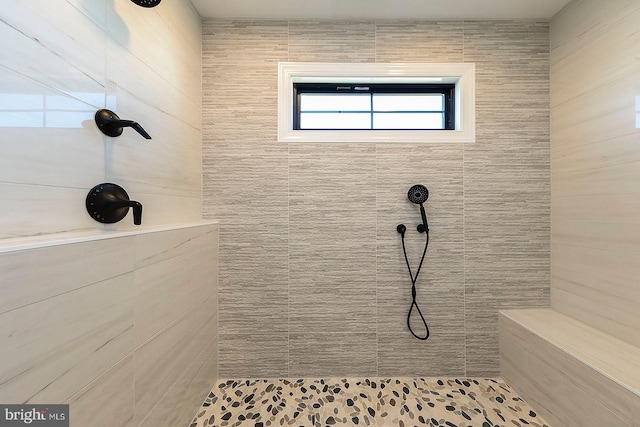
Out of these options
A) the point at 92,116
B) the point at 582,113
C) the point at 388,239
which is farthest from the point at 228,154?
the point at 582,113

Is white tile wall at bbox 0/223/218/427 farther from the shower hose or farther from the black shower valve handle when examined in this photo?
the shower hose

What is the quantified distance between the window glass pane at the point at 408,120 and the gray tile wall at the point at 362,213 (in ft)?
0.77

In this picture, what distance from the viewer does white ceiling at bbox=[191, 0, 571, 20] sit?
1.47 m

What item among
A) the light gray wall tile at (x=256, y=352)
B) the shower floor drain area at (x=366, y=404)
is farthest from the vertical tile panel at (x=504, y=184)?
the light gray wall tile at (x=256, y=352)

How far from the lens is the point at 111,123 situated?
881mm

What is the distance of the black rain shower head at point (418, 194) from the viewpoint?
1.54 meters

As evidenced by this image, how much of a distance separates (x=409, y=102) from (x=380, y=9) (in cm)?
56

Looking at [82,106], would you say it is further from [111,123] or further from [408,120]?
[408,120]

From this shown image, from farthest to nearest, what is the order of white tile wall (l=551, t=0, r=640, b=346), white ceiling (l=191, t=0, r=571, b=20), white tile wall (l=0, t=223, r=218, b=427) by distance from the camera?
white ceiling (l=191, t=0, r=571, b=20)
white tile wall (l=551, t=0, r=640, b=346)
white tile wall (l=0, t=223, r=218, b=427)

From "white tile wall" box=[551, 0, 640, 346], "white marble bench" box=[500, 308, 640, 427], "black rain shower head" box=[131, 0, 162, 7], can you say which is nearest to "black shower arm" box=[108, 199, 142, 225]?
"black rain shower head" box=[131, 0, 162, 7]

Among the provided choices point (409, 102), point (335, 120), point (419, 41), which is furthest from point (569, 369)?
point (419, 41)

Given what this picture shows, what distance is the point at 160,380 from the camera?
3.35ft

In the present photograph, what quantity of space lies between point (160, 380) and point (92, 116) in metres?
0.99

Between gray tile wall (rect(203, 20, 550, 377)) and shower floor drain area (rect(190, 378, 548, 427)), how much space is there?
83 mm
